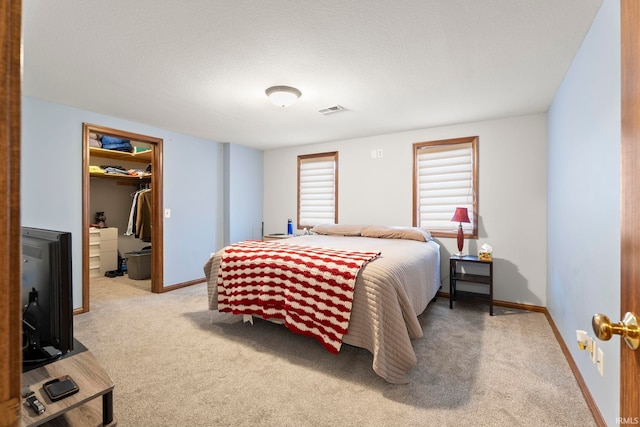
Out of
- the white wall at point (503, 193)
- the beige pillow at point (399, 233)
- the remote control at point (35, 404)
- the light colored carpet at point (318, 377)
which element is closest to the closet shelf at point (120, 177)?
the light colored carpet at point (318, 377)

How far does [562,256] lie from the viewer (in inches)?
99.1

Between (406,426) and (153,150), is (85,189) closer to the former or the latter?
(153,150)

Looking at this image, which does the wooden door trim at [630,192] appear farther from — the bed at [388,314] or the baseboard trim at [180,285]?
the baseboard trim at [180,285]

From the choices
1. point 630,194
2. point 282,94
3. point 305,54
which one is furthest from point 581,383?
point 282,94

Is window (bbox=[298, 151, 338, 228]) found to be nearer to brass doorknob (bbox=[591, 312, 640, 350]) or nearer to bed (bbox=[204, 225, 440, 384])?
bed (bbox=[204, 225, 440, 384])

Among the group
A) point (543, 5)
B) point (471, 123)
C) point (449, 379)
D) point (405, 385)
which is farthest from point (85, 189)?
point (471, 123)

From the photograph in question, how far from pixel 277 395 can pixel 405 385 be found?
821 mm

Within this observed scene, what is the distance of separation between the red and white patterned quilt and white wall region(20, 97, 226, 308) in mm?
1815

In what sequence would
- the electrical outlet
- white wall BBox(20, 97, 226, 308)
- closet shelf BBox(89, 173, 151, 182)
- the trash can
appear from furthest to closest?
the trash can, closet shelf BBox(89, 173, 151, 182), white wall BBox(20, 97, 226, 308), the electrical outlet

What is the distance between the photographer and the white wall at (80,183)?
3.01 metres

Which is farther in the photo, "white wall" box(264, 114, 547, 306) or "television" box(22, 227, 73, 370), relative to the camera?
"white wall" box(264, 114, 547, 306)

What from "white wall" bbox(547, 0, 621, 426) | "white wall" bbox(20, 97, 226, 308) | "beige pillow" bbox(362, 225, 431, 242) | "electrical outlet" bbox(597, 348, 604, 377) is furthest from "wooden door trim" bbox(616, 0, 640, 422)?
"white wall" bbox(20, 97, 226, 308)

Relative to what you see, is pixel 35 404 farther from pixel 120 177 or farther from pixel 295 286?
pixel 120 177

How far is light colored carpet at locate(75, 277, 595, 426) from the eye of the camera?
1.68 m
